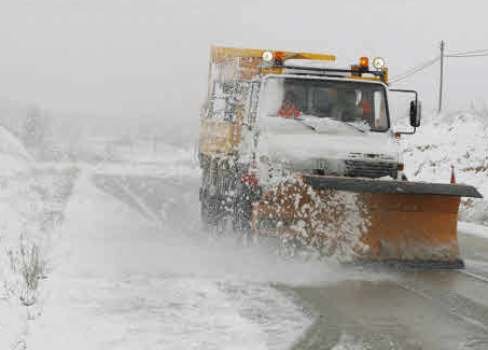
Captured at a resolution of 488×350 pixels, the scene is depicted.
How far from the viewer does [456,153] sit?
75.4 ft

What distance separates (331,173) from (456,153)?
15099 millimetres

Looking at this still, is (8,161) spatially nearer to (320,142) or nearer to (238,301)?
(320,142)

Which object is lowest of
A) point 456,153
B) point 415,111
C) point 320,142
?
point 456,153

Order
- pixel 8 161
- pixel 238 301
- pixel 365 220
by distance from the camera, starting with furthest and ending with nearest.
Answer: pixel 8 161 < pixel 365 220 < pixel 238 301

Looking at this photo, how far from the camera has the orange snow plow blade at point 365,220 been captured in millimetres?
8414

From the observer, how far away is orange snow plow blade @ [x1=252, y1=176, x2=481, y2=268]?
8414 millimetres

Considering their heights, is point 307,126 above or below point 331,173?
above

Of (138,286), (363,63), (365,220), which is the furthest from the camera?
(363,63)

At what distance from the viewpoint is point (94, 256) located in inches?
371

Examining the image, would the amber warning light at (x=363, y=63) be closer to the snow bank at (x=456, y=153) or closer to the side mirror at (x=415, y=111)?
the side mirror at (x=415, y=111)

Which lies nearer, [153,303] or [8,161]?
[153,303]

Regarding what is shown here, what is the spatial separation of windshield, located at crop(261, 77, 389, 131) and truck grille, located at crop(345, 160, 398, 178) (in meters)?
0.80

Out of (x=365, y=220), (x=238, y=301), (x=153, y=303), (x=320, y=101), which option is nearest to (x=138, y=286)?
(x=153, y=303)

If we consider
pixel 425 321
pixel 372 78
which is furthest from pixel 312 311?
pixel 372 78
